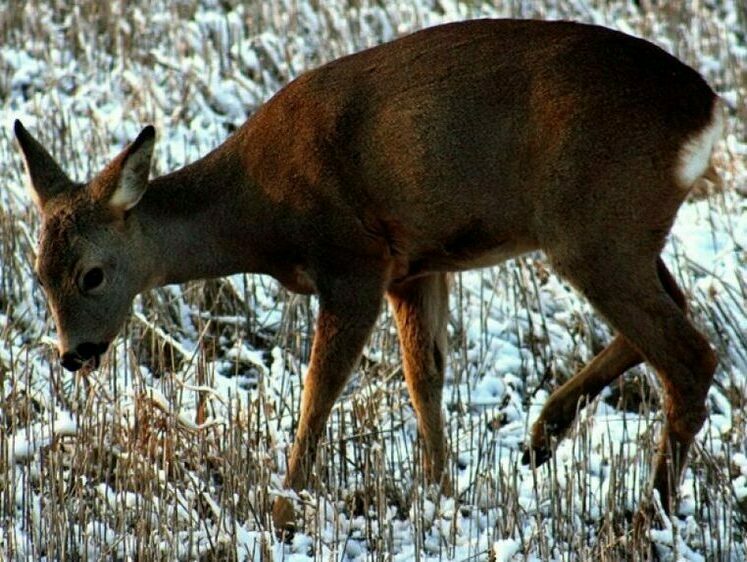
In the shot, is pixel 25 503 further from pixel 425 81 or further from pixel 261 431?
pixel 425 81

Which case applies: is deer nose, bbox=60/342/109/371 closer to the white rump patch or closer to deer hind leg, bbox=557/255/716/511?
deer hind leg, bbox=557/255/716/511

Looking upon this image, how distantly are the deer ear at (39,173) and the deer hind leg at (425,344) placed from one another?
1.63m

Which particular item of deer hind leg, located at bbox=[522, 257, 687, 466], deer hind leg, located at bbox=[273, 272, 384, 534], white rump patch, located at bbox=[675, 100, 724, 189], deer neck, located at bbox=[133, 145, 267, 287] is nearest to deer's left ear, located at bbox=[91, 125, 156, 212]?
deer neck, located at bbox=[133, 145, 267, 287]

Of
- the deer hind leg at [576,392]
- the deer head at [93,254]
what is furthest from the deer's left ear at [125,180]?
the deer hind leg at [576,392]

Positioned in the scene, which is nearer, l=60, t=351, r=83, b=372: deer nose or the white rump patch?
the white rump patch

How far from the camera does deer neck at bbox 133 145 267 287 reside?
7.32 metres

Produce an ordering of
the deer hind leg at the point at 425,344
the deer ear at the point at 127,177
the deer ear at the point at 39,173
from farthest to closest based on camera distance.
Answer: the deer hind leg at the point at 425,344 < the deer ear at the point at 39,173 < the deer ear at the point at 127,177

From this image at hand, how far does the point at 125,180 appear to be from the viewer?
7.08 m

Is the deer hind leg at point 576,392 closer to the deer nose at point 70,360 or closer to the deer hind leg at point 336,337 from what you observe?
the deer hind leg at point 336,337

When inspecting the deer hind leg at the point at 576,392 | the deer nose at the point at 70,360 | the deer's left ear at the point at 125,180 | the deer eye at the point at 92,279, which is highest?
the deer's left ear at the point at 125,180

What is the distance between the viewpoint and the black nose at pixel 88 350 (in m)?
7.05

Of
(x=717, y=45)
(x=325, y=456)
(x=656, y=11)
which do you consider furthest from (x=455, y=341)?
(x=656, y=11)

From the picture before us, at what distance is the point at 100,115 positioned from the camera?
11.7 meters

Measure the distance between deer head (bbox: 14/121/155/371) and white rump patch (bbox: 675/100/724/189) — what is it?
7.34 feet
